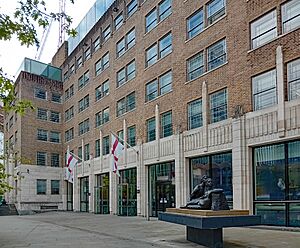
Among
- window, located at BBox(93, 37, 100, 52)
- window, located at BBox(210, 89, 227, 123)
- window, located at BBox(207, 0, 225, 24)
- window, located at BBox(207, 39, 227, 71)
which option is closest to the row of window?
window, located at BBox(93, 37, 100, 52)

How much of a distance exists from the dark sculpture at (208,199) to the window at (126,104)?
67.4 ft

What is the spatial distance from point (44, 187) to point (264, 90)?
39.9 metres

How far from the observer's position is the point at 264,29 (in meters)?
22.3

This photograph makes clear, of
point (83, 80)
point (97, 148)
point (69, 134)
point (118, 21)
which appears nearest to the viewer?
point (118, 21)

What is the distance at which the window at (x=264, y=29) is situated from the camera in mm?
21828

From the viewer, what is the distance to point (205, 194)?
16.0m

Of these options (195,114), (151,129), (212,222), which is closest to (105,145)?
(151,129)

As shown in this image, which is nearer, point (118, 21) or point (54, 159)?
point (118, 21)

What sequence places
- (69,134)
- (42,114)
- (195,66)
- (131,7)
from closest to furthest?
(195,66) < (131,7) < (69,134) < (42,114)

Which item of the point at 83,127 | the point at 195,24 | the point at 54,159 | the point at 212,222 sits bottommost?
the point at 212,222

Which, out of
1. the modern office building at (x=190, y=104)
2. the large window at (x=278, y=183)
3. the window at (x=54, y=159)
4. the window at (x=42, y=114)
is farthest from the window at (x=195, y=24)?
the window at (x=54, y=159)

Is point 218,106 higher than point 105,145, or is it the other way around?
point 218,106

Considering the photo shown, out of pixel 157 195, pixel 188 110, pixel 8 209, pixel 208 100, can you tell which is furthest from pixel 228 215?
pixel 8 209

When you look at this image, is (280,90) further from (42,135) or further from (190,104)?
(42,135)
